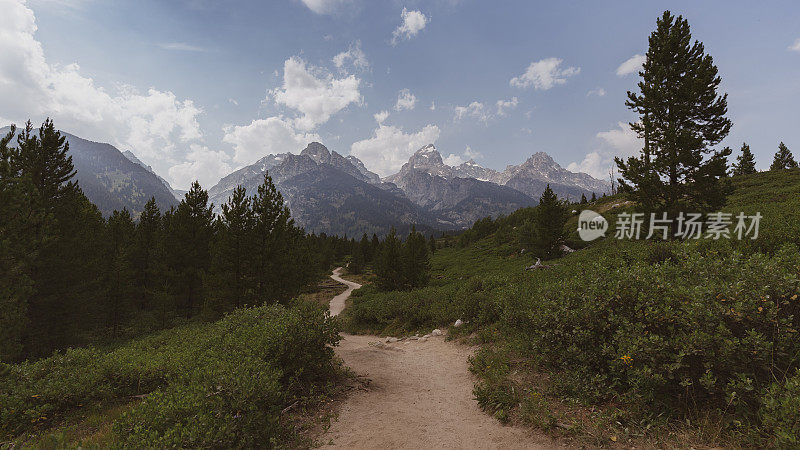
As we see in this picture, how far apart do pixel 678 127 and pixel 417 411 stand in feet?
75.0

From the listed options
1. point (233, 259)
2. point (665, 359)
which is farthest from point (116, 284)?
point (665, 359)

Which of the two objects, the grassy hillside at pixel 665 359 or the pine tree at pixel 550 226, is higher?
the pine tree at pixel 550 226

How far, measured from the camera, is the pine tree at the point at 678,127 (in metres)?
17.2

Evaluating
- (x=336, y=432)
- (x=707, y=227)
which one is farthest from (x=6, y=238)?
(x=707, y=227)

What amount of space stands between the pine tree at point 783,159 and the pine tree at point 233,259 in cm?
10463

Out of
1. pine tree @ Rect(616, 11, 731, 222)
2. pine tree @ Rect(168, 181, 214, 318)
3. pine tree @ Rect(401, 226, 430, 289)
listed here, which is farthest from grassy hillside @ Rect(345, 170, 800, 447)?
pine tree @ Rect(168, 181, 214, 318)

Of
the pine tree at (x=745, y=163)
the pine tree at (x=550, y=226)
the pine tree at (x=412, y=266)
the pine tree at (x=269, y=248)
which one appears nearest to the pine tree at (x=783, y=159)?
the pine tree at (x=745, y=163)

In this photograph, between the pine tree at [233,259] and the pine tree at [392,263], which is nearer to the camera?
the pine tree at [233,259]

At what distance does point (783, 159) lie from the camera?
217ft

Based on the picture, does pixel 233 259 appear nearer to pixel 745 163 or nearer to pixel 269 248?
pixel 269 248

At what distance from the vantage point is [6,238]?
36.0 feet

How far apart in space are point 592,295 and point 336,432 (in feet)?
21.3

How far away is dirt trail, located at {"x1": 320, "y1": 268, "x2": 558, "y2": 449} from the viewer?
5.34 meters

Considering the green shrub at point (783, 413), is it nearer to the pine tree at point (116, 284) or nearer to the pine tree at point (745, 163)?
the pine tree at point (116, 284)
